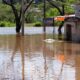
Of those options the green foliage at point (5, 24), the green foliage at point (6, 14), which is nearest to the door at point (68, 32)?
the green foliage at point (6, 14)

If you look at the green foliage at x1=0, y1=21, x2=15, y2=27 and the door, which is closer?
the door

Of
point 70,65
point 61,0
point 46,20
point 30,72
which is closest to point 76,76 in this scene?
point 30,72

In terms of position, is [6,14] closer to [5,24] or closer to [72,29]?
[5,24]

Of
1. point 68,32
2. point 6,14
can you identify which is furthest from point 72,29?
point 6,14

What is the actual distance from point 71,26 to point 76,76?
20280mm

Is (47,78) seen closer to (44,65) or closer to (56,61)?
(44,65)

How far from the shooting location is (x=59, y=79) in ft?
41.0

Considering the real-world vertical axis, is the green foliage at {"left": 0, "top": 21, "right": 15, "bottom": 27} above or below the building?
below

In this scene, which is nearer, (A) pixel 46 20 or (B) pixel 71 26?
(B) pixel 71 26

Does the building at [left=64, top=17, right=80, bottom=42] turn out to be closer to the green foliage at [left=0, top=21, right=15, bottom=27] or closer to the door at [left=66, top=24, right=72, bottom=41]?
the door at [left=66, top=24, right=72, bottom=41]

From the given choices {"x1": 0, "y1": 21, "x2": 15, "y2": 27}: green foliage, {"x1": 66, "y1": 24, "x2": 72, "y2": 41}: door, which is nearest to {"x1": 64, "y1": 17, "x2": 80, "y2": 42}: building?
{"x1": 66, "y1": 24, "x2": 72, "y2": 41}: door

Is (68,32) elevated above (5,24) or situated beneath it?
elevated above

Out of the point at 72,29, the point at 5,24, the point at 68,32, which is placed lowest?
the point at 5,24

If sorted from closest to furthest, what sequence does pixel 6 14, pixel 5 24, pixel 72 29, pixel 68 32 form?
pixel 72 29
pixel 68 32
pixel 6 14
pixel 5 24
